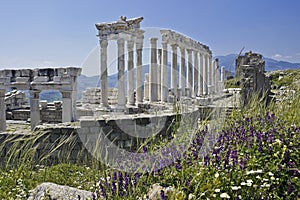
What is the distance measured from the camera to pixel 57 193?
4.80 meters

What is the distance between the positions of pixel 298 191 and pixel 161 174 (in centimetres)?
169

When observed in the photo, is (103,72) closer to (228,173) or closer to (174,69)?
(174,69)

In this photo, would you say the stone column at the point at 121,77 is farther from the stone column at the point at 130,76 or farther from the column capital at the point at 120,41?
the stone column at the point at 130,76

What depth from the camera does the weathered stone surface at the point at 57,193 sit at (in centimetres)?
461

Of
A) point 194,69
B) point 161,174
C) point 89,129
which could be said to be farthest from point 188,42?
point 161,174

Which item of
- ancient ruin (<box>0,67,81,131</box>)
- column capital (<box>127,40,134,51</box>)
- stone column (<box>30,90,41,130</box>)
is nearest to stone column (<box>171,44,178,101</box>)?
column capital (<box>127,40,134,51</box>)

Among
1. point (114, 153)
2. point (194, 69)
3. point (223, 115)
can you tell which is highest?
point (194, 69)

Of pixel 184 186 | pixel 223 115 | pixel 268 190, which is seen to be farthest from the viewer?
pixel 223 115

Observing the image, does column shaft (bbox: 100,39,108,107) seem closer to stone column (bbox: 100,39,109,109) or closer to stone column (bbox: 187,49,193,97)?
stone column (bbox: 100,39,109,109)

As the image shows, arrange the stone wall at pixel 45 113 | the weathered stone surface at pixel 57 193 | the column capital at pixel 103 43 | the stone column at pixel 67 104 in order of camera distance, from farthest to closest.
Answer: the stone wall at pixel 45 113, the column capital at pixel 103 43, the stone column at pixel 67 104, the weathered stone surface at pixel 57 193

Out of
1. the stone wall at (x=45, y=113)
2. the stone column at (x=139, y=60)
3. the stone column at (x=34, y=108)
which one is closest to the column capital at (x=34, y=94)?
the stone column at (x=34, y=108)

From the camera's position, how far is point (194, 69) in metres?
32.5

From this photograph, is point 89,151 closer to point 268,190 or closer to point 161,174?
point 161,174

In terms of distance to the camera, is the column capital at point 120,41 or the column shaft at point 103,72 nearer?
the column capital at point 120,41
